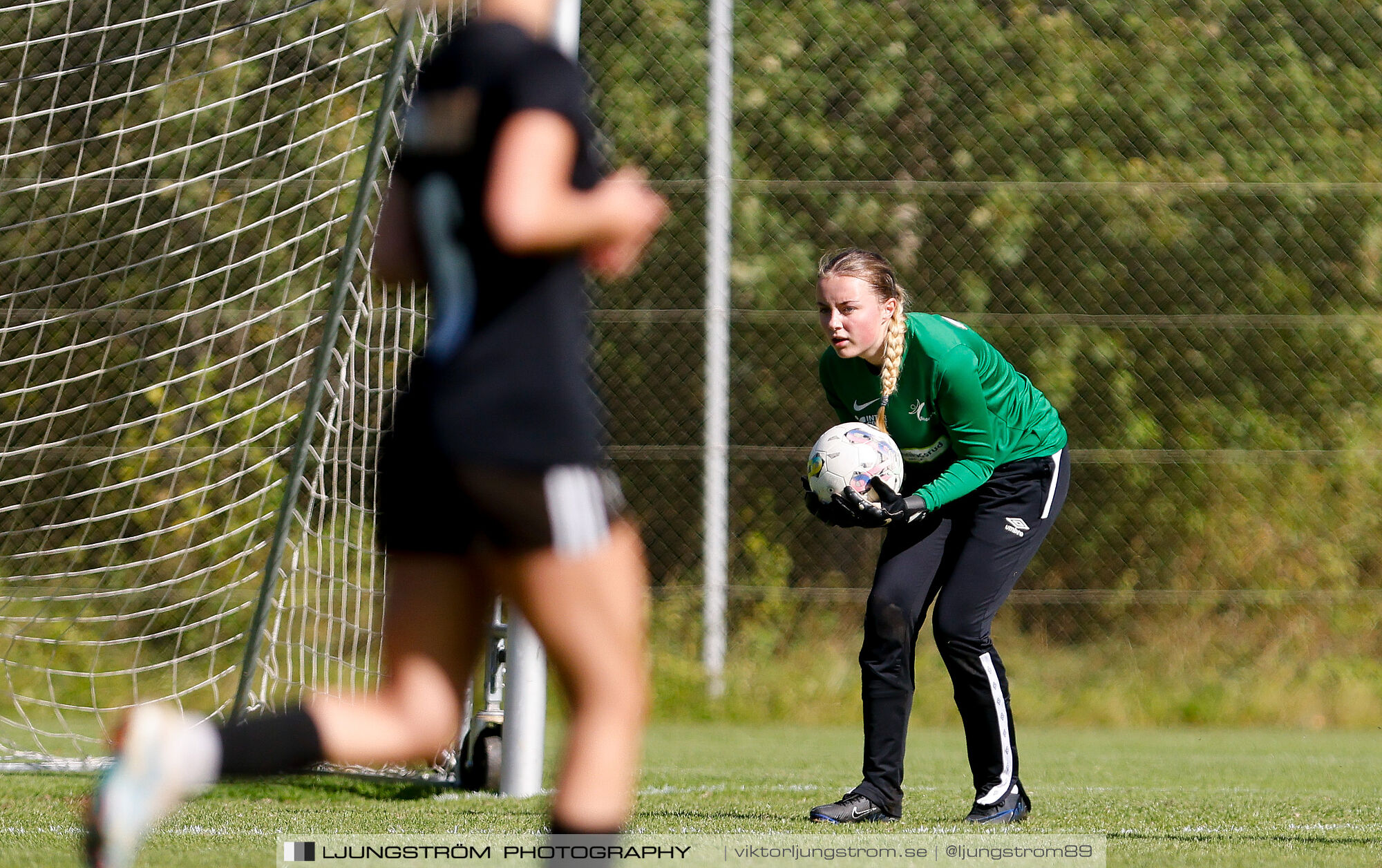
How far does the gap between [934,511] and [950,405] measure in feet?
1.01

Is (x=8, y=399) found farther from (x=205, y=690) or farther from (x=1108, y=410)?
(x=1108, y=410)

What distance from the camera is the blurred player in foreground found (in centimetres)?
202

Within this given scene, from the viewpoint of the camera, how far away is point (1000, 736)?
426 cm

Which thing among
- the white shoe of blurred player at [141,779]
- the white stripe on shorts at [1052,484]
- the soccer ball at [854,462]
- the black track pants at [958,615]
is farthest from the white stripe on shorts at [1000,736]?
the white shoe of blurred player at [141,779]

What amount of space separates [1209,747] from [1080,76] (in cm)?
488

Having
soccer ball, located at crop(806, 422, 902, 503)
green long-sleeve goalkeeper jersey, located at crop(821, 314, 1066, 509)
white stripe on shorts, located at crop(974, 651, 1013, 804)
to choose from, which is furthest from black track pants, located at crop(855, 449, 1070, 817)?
soccer ball, located at crop(806, 422, 902, 503)

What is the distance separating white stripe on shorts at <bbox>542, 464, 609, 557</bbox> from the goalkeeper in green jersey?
6.79 ft

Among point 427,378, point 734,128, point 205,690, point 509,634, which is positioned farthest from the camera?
point 734,128

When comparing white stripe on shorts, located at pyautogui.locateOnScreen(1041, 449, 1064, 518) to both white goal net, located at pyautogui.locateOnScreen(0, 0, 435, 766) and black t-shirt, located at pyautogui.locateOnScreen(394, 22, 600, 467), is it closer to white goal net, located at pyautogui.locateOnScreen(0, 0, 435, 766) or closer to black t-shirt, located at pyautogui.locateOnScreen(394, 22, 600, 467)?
white goal net, located at pyautogui.locateOnScreen(0, 0, 435, 766)

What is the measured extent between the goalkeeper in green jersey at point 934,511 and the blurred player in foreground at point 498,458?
204 centimetres

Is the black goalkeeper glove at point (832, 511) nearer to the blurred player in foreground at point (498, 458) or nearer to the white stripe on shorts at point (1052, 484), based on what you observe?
the white stripe on shorts at point (1052, 484)

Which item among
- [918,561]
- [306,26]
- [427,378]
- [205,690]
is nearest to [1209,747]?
[918,561]

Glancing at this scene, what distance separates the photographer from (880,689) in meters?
4.21

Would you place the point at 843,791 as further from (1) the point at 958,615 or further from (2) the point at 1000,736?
(1) the point at 958,615
